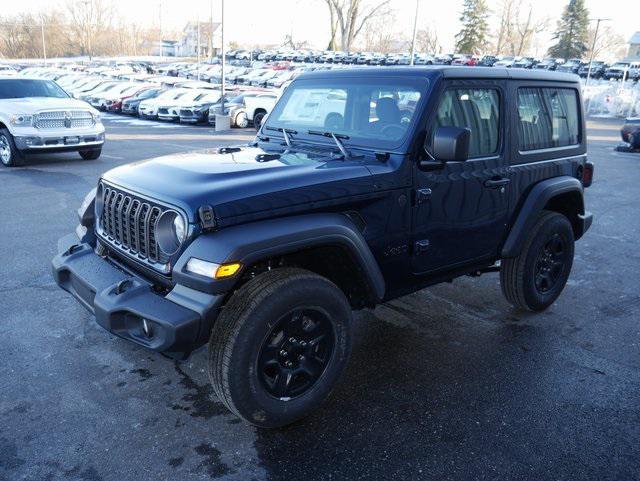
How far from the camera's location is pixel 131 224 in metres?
3.26

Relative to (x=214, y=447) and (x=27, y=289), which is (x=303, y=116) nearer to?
(x=214, y=447)

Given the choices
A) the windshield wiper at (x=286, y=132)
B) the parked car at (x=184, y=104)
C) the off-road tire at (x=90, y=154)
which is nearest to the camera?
the windshield wiper at (x=286, y=132)

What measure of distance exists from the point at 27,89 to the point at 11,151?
1577mm

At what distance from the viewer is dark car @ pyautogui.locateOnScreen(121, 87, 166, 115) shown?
80.7 ft

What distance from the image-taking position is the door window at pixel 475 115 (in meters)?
3.71

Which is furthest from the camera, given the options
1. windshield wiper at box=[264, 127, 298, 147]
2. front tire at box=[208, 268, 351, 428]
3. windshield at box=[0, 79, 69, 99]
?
windshield at box=[0, 79, 69, 99]

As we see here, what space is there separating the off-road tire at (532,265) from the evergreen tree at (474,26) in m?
76.9

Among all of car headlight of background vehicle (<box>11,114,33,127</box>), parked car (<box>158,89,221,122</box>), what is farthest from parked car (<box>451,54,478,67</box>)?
car headlight of background vehicle (<box>11,114,33,127</box>)

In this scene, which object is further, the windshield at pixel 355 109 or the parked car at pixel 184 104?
the parked car at pixel 184 104

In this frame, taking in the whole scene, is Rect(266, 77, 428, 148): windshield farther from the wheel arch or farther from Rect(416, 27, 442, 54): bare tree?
Rect(416, 27, 442, 54): bare tree

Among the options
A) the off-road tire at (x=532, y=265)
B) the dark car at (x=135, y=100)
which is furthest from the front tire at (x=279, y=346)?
the dark car at (x=135, y=100)

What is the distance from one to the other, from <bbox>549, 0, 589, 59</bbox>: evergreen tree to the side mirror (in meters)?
81.5

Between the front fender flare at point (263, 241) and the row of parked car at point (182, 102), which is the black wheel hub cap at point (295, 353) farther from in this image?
the row of parked car at point (182, 102)

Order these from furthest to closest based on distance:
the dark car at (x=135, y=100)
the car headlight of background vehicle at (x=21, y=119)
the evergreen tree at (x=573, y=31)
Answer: the evergreen tree at (x=573, y=31), the dark car at (x=135, y=100), the car headlight of background vehicle at (x=21, y=119)
